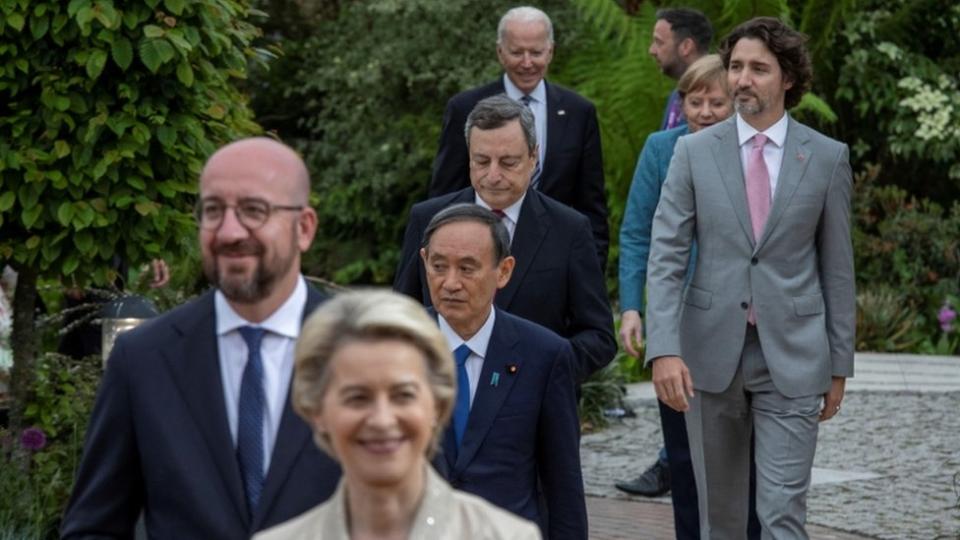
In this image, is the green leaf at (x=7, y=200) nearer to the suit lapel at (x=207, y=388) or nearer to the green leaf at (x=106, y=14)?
the green leaf at (x=106, y=14)

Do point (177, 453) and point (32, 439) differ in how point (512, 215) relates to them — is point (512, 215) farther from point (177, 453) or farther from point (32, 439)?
point (177, 453)

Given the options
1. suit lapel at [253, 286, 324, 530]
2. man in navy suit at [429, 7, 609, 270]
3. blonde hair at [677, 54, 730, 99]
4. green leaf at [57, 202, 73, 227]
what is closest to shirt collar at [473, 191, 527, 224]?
man in navy suit at [429, 7, 609, 270]

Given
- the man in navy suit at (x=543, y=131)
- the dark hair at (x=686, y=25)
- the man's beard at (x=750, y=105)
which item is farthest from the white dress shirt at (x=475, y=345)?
the dark hair at (x=686, y=25)

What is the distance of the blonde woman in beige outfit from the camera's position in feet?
10.2

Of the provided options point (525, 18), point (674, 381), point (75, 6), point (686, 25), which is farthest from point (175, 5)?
point (686, 25)

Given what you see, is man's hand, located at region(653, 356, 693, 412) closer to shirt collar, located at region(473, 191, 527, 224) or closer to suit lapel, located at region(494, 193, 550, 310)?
suit lapel, located at region(494, 193, 550, 310)

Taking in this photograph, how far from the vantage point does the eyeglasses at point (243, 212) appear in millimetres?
4016

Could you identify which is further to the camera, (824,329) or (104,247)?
(104,247)

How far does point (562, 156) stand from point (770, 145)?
1731 mm

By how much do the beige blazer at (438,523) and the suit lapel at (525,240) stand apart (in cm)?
397

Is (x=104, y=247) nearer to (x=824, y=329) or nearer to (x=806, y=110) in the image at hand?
(x=824, y=329)

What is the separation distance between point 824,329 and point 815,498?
134 inches

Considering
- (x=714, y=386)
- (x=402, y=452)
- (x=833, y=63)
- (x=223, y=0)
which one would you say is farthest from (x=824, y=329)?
(x=833, y=63)

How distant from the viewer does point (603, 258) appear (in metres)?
8.53
